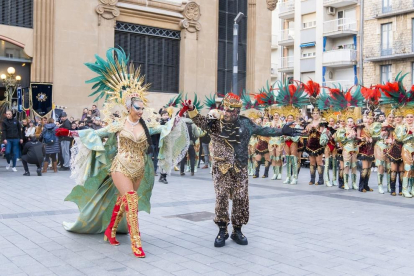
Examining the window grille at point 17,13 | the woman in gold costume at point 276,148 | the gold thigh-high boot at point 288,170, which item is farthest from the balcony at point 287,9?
the gold thigh-high boot at point 288,170

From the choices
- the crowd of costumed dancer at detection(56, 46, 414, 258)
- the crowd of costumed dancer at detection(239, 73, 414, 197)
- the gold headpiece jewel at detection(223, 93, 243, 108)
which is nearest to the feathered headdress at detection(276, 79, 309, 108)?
the crowd of costumed dancer at detection(239, 73, 414, 197)

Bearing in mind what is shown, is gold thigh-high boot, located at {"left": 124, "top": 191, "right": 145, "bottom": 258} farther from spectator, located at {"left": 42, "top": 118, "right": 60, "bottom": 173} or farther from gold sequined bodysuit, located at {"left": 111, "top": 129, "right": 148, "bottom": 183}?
spectator, located at {"left": 42, "top": 118, "right": 60, "bottom": 173}

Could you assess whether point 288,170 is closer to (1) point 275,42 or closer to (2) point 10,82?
(2) point 10,82

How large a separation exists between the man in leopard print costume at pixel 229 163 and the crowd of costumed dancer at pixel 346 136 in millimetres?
4582

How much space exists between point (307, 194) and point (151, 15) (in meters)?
15.0

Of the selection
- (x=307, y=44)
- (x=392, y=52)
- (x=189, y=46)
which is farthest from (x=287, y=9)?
(x=189, y=46)

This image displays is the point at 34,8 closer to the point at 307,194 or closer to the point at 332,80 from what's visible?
the point at 307,194

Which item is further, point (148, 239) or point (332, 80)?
point (332, 80)

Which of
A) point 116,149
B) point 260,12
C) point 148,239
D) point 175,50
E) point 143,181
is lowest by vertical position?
point 148,239

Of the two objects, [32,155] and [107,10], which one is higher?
[107,10]

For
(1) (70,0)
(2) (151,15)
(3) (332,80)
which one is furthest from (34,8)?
(3) (332,80)

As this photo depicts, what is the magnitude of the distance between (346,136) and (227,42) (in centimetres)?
1554

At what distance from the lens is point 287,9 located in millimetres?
43594

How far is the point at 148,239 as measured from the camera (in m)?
6.79
